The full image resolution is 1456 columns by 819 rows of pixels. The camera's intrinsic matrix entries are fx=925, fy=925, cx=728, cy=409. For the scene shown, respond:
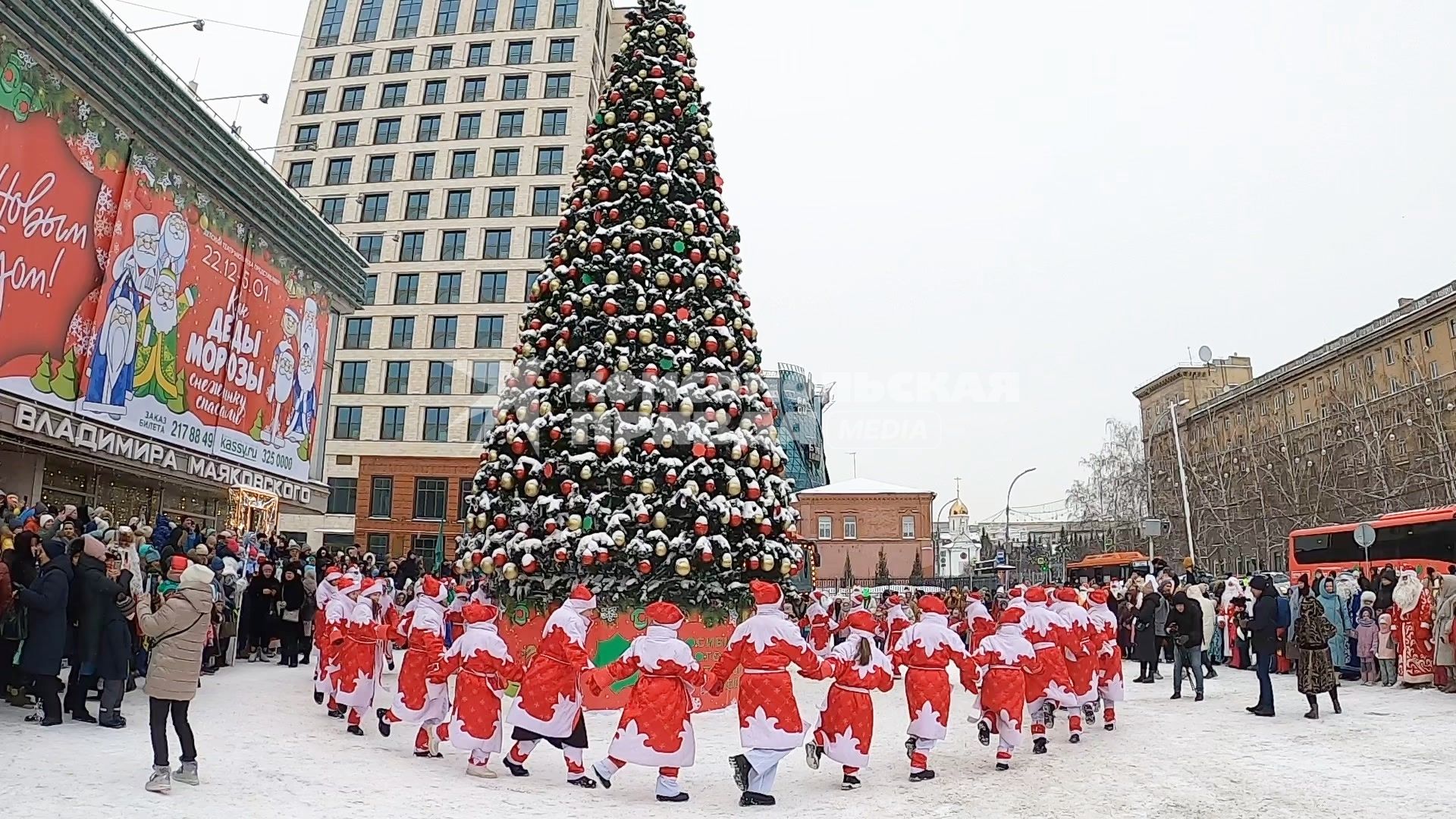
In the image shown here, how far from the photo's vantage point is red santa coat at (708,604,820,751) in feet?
27.7

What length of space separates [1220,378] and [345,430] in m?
81.4

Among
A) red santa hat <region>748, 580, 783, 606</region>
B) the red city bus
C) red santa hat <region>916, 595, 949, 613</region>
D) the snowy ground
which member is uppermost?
the red city bus

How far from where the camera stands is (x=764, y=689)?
8.65 m

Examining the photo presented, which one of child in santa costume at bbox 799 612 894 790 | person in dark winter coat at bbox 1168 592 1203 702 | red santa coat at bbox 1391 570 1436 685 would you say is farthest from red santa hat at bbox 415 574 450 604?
red santa coat at bbox 1391 570 1436 685

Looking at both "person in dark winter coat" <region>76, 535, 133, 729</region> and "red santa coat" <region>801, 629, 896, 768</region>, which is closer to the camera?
"red santa coat" <region>801, 629, 896, 768</region>

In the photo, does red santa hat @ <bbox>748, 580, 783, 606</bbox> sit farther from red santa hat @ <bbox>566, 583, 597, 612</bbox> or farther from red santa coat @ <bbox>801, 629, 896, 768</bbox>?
red santa hat @ <bbox>566, 583, 597, 612</bbox>

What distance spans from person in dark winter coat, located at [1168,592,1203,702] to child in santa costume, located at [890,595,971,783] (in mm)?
5856

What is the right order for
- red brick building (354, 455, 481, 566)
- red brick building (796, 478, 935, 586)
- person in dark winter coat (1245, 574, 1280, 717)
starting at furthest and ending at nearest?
red brick building (796, 478, 935, 586) < red brick building (354, 455, 481, 566) < person in dark winter coat (1245, 574, 1280, 717)

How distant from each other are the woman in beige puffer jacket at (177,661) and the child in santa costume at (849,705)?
17.4ft

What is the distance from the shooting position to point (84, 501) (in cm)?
2070

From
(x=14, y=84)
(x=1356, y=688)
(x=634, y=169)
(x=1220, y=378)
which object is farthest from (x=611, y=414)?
(x=1220, y=378)

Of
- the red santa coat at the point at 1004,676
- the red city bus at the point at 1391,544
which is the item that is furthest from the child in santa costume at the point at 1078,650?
the red city bus at the point at 1391,544

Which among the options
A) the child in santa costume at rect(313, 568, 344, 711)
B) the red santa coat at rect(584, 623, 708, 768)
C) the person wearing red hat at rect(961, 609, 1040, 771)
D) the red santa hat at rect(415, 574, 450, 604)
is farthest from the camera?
the child in santa costume at rect(313, 568, 344, 711)

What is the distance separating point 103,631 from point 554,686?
15.5 ft
